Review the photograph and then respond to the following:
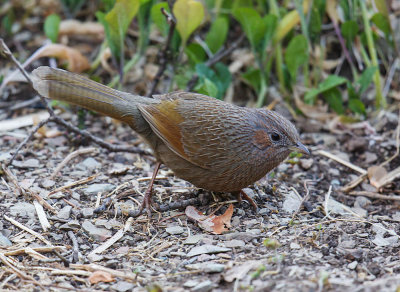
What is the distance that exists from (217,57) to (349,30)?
1.64 metres

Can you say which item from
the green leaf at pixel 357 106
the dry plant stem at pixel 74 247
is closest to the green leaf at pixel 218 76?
the green leaf at pixel 357 106

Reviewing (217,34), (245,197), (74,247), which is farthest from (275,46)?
(74,247)

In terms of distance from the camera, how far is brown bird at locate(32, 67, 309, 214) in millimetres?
4777

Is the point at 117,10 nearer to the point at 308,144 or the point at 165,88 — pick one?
the point at 165,88

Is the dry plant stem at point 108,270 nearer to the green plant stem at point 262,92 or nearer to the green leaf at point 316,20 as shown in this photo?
the green plant stem at point 262,92

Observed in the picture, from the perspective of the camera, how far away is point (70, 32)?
25.9 feet

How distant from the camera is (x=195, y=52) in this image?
22.9 ft

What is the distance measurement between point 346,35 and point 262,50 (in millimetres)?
1060

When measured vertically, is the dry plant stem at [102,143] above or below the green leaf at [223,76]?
below

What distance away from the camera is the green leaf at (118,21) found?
20.5 feet

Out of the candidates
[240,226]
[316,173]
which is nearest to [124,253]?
[240,226]

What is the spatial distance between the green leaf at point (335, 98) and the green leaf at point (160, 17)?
6.76 ft

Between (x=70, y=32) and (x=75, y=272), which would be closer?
(x=75, y=272)

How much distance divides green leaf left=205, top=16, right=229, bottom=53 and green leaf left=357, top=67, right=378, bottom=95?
67.3 inches
